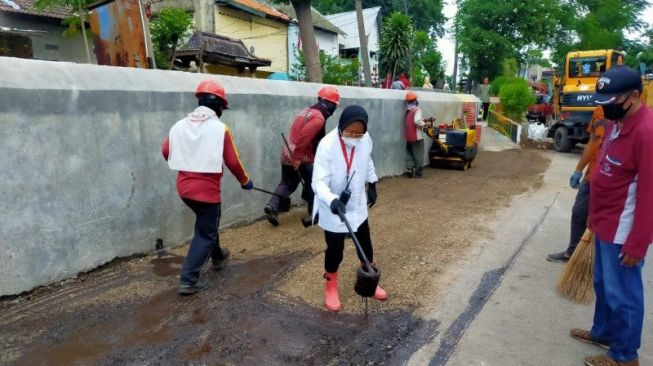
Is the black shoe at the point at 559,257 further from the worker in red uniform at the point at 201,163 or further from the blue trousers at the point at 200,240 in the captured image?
the blue trousers at the point at 200,240

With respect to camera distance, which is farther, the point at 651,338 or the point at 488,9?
the point at 488,9

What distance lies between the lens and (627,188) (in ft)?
9.43

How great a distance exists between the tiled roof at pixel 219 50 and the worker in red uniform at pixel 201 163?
1065 centimetres

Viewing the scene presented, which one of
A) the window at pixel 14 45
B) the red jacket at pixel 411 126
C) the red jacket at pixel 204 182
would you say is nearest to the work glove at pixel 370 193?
the red jacket at pixel 204 182

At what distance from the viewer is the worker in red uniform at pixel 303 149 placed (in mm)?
5918

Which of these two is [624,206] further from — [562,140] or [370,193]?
[562,140]

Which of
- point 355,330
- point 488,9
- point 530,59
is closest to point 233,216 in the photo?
point 355,330

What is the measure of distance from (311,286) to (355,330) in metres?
0.85

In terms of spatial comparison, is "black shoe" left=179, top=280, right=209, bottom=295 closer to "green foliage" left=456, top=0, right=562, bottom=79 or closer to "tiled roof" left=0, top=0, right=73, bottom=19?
"tiled roof" left=0, top=0, right=73, bottom=19

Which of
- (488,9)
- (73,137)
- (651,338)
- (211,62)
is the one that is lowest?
(651,338)

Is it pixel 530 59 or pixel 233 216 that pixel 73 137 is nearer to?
pixel 233 216

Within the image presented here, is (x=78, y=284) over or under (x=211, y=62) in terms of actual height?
under

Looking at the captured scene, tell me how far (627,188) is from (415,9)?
4988cm

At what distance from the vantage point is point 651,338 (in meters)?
3.49
